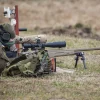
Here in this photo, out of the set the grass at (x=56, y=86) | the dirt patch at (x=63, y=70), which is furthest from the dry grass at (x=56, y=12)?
the grass at (x=56, y=86)

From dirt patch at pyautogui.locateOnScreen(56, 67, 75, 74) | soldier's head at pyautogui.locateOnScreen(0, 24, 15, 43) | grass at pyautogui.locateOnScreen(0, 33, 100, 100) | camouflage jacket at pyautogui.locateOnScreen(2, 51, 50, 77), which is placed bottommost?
grass at pyautogui.locateOnScreen(0, 33, 100, 100)

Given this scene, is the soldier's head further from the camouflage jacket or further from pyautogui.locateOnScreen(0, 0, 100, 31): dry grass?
pyautogui.locateOnScreen(0, 0, 100, 31): dry grass

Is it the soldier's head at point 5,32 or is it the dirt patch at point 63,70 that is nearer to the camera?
the soldier's head at point 5,32

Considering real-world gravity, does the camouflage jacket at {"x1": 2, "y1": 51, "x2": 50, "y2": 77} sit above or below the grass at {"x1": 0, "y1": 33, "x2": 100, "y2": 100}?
above

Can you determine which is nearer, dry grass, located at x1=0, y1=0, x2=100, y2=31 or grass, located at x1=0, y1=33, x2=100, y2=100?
grass, located at x1=0, y1=33, x2=100, y2=100

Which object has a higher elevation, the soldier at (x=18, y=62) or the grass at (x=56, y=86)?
the soldier at (x=18, y=62)

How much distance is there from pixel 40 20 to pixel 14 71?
20784 millimetres

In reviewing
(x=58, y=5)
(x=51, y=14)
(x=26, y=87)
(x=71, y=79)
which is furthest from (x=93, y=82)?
(x=58, y=5)

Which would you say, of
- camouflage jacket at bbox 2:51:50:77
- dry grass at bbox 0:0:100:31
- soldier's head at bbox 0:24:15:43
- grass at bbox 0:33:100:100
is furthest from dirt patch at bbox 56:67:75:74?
dry grass at bbox 0:0:100:31

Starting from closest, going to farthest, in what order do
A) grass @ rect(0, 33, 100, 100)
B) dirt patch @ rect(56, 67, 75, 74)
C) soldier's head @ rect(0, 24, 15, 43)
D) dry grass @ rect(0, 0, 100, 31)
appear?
1. grass @ rect(0, 33, 100, 100)
2. soldier's head @ rect(0, 24, 15, 43)
3. dirt patch @ rect(56, 67, 75, 74)
4. dry grass @ rect(0, 0, 100, 31)

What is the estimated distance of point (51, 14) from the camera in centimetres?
3438

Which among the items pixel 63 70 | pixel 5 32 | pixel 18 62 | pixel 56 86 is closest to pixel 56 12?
pixel 63 70

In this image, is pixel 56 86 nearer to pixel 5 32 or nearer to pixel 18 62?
pixel 18 62

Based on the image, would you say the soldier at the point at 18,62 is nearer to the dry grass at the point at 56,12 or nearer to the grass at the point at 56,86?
the grass at the point at 56,86
